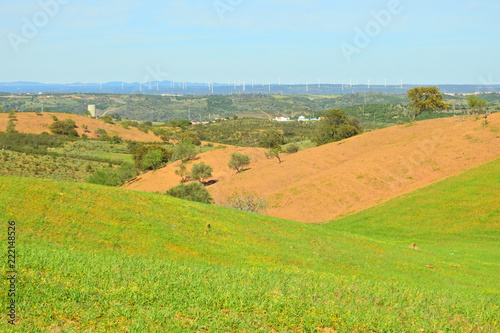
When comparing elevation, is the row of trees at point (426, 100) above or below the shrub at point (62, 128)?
above

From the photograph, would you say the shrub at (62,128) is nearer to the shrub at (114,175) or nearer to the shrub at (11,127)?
the shrub at (11,127)

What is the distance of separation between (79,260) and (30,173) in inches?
1843

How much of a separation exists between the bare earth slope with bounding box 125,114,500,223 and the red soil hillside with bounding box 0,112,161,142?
194 feet

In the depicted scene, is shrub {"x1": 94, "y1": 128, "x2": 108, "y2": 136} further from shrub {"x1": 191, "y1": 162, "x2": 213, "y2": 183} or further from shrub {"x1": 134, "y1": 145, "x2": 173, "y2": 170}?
shrub {"x1": 191, "y1": 162, "x2": 213, "y2": 183}

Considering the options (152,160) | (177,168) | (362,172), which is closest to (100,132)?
(152,160)

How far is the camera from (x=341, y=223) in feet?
110

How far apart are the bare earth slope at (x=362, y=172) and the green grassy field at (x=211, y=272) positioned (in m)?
12.5

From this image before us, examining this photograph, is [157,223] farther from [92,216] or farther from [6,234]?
[6,234]

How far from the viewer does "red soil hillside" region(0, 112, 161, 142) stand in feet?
332

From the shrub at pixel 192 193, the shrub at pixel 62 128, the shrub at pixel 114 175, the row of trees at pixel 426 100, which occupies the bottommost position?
the shrub at pixel 114 175

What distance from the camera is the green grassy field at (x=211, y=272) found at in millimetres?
9062

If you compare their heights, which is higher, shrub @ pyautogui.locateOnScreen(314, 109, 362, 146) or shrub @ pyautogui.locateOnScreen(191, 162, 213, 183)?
shrub @ pyautogui.locateOnScreen(314, 109, 362, 146)

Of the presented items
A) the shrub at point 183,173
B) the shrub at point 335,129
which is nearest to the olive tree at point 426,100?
the shrub at point 335,129

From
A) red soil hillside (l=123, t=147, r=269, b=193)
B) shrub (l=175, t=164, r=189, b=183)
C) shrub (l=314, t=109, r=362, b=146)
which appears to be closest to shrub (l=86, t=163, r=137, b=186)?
red soil hillside (l=123, t=147, r=269, b=193)
